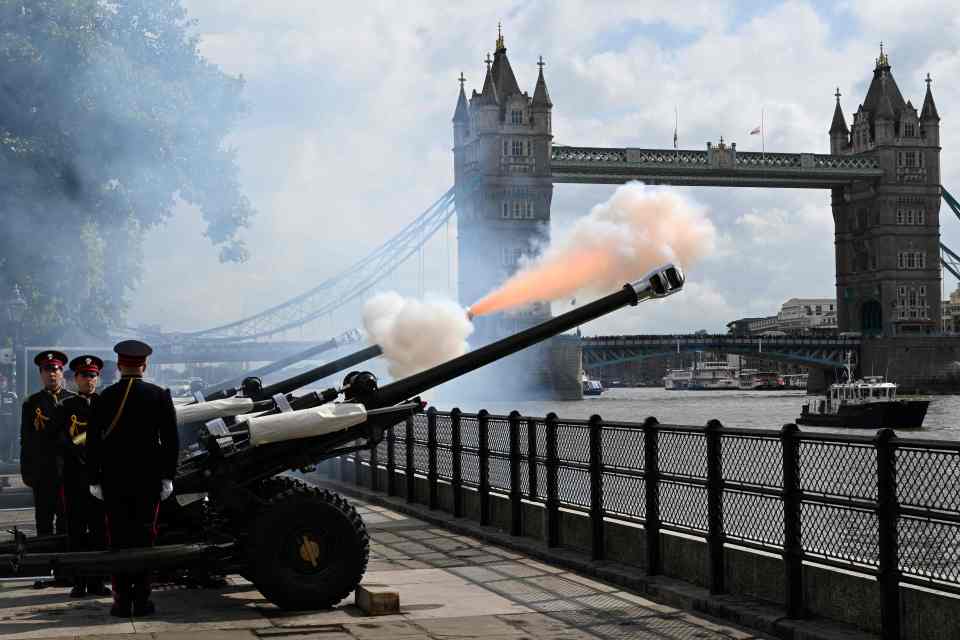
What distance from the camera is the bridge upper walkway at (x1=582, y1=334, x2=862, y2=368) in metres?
116

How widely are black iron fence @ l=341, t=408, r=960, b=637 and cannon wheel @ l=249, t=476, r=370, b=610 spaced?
2.21 metres

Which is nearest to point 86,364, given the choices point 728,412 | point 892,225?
point 728,412

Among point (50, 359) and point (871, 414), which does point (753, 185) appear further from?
point (50, 359)

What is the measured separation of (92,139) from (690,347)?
312 feet

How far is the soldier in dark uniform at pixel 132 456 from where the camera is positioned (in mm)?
8805

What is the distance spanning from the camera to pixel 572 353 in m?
114

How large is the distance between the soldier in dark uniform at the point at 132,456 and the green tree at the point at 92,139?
14429mm

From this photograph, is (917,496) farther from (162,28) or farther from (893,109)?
(893,109)

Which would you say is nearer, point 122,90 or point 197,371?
point 122,90

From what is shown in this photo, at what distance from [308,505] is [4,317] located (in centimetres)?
1577

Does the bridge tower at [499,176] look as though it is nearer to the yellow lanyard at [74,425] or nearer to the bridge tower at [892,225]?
the bridge tower at [892,225]

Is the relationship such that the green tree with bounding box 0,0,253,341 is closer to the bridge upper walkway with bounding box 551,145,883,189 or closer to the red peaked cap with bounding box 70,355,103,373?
the red peaked cap with bounding box 70,355,103,373

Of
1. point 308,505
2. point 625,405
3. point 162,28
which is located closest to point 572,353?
point 625,405

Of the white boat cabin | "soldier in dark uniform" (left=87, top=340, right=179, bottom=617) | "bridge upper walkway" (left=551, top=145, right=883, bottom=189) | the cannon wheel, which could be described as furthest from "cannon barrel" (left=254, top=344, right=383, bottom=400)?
"bridge upper walkway" (left=551, top=145, right=883, bottom=189)
